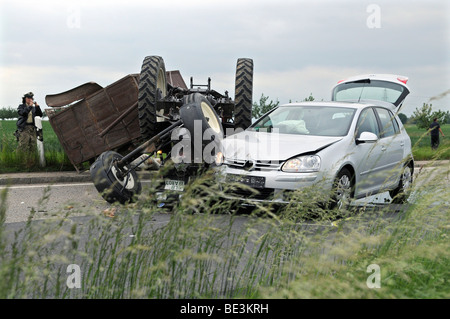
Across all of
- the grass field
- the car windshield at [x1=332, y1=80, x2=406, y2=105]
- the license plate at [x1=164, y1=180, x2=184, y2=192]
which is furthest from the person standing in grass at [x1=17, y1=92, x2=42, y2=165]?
the grass field

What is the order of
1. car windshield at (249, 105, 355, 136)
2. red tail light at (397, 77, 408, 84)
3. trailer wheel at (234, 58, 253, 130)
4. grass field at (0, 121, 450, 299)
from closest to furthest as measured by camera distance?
1. grass field at (0, 121, 450, 299)
2. car windshield at (249, 105, 355, 136)
3. trailer wheel at (234, 58, 253, 130)
4. red tail light at (397, 77, 408, 84)

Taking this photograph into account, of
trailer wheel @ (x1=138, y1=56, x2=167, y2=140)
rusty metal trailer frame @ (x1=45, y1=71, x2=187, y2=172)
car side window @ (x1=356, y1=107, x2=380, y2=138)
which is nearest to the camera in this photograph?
car side window @ (x1=356, y1=107, x2=380, y2=138)

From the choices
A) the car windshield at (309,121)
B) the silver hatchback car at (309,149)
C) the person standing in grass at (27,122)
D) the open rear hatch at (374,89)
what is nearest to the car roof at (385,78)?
the open rear hatch at (374,89)

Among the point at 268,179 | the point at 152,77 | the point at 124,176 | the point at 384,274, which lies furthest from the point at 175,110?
the point at 384,274

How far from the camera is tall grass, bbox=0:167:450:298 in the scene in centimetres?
313

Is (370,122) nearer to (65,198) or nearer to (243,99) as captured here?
(243,99)

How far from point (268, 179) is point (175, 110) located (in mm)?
3214

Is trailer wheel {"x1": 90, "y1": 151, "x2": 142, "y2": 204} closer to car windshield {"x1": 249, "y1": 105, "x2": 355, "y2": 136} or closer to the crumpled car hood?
the crumpled car hood

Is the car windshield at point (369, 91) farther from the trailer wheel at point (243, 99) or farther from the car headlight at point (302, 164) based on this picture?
the car headlight at point (302, 164)

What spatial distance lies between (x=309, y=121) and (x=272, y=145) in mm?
1159

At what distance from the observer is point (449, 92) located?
4.41 metres

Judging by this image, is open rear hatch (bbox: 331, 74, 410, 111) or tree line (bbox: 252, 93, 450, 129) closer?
tree line (bbox: 252, 93, 450, 129)

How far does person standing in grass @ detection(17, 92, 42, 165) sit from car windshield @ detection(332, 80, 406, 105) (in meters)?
9.80
